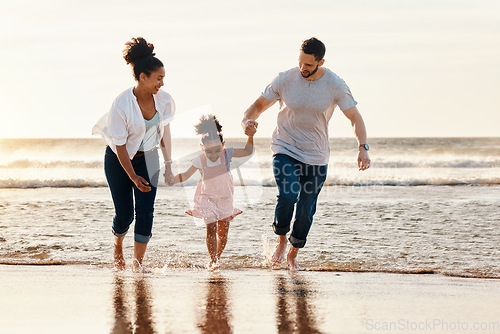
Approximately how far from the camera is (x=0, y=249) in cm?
686

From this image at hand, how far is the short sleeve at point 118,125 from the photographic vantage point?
15.8ft

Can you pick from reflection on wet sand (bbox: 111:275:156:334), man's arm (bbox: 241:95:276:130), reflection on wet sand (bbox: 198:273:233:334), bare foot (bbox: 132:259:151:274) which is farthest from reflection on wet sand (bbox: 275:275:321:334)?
man's arm (bbox: 241:95:276:130)

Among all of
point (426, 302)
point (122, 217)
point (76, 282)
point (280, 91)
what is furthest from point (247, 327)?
point (280, 91)

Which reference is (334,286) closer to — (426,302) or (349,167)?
(426,302)

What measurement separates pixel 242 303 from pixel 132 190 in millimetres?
1809

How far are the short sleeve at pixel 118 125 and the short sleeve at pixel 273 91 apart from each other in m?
1.28

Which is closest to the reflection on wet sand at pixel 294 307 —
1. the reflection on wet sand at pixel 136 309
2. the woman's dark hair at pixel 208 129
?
the reflection on wet sand at pixel 136 309

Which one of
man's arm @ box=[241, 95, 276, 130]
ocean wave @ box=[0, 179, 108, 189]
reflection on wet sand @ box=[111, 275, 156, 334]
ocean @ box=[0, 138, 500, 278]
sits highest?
man's arm @ box=[241, 95, 276, 130]

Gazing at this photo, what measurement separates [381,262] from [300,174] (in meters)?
1.50

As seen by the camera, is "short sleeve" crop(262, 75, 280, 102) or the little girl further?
the little girl

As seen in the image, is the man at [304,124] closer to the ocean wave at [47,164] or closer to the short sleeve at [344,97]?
the short sleeve at [344,97]

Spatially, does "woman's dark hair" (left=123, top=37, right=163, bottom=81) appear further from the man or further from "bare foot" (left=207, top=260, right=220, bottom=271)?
"bare foot" (left=207, top=260, right=220, bottom=271)

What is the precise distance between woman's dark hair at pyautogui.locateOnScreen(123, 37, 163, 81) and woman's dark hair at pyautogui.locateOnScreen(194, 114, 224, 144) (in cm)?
99

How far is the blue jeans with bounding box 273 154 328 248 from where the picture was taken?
17.7 ft
